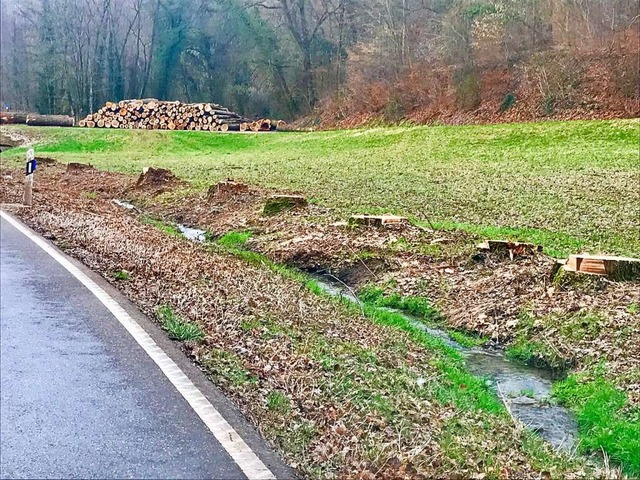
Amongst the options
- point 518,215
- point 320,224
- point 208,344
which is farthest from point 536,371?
point 518,215

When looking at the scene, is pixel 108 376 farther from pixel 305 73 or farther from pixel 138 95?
pixel 138 95

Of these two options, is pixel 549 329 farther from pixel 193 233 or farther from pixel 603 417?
pixel 193 233

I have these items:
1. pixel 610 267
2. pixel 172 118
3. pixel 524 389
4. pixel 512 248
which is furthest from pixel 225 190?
pixel 172 118

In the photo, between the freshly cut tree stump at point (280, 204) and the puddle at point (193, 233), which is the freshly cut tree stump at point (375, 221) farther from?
the puddle at point (193, 233)

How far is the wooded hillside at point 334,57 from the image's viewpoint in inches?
1387

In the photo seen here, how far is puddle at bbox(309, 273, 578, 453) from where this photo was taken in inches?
245

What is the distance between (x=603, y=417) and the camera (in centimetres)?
633

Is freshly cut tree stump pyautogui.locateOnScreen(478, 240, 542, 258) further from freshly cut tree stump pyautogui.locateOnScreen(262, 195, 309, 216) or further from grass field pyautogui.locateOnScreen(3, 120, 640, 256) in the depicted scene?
freshly cut tree stump pyautogui.locateOnScreen(262, 195, 309, 216)

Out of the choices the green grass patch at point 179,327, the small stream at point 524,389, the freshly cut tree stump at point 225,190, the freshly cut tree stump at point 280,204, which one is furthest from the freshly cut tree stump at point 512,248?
the freshly cut tree stump at point 225,190

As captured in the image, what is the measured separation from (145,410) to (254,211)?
38.3 feet

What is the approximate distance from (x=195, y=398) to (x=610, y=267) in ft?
19.1

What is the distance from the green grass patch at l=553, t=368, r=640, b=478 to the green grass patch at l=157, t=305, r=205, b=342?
335 centimetres

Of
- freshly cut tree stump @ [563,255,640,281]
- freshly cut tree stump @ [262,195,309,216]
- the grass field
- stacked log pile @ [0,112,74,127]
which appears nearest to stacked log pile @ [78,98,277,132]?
stacked log pile @ [0,112,74,127]

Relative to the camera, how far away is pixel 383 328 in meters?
8.66
